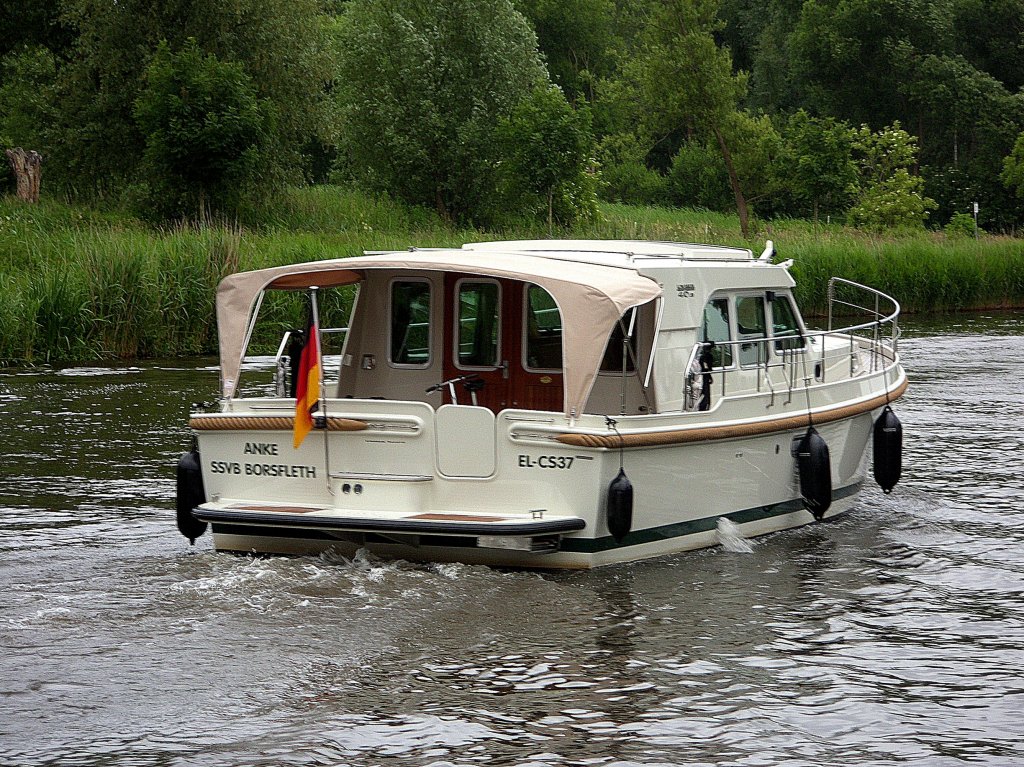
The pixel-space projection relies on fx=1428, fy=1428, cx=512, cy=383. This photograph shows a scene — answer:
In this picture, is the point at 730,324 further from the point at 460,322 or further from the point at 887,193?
the point at 887,193

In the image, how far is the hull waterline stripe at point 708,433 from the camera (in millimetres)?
9945

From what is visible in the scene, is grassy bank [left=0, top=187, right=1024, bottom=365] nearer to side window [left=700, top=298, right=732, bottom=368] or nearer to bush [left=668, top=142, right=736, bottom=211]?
side window [left=700, top=298, right=732, bottom=368]

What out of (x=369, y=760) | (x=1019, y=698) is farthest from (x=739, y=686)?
(x=369, y=760)

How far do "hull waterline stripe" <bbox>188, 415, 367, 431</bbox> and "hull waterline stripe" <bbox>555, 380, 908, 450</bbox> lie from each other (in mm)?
1561

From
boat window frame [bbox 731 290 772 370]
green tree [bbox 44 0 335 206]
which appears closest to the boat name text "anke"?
boat window frame [bbox 731 290 772 370]

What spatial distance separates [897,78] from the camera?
64688 millimetres

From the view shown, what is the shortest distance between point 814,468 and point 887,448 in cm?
178

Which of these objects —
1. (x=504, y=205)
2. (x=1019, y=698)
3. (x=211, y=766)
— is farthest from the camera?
(x=504, y=205)

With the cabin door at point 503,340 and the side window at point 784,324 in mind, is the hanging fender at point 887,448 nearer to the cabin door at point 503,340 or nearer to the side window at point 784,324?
the side window at point 784,324

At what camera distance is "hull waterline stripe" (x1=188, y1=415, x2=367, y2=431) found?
408 inches

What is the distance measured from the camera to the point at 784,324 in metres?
12.9

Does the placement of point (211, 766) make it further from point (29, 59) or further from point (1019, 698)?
point (29, 59)

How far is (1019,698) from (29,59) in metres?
41.8

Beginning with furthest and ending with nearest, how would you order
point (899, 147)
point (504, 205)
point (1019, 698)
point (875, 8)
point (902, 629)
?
point (875, 8)
point (899, 147)
point (504, 205)
point (902, 629)
point (1019, 698)
